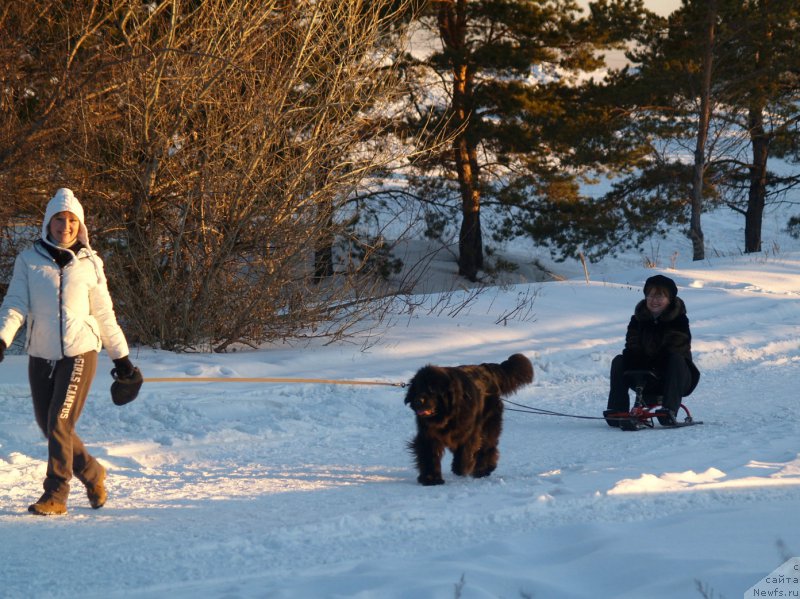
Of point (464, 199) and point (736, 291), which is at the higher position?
point (464, 199)

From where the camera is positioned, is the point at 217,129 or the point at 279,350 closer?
the point at 217,129

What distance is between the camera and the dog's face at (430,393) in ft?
19.7

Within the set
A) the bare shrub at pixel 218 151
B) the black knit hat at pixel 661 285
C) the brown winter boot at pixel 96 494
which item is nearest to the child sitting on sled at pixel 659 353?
the black knit hat at pixel 661 285

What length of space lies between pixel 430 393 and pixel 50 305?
8.11ft

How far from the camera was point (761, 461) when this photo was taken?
249 inches

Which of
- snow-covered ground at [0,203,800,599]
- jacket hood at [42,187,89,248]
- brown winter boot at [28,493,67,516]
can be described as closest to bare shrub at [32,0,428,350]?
snow-covered ground at [0,203,800,599]

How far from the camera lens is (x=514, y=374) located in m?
6.88

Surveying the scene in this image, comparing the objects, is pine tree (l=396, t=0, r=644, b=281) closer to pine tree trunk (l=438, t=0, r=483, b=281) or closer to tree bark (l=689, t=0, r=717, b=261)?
pine tree trunk (l=438, t=0, r=483, b=281)

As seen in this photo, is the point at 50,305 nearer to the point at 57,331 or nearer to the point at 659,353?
the point at 57,331

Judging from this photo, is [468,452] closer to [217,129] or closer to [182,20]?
[217,129]

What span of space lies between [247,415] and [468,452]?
2650 millimetres

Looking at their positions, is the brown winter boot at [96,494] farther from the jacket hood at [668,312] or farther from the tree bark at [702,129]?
the tree bark at [702,129]

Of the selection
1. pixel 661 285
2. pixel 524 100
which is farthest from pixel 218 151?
pixel 524 100

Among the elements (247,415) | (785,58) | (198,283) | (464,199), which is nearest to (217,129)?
(198,283)
